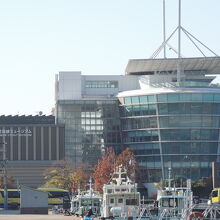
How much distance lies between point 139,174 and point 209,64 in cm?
2586

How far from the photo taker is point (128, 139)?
196m

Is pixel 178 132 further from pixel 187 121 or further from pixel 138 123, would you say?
pixel 138 123

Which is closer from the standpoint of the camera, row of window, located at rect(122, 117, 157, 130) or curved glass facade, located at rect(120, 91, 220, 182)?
curved glass facade, located at rect(120, 91, 220, 182)

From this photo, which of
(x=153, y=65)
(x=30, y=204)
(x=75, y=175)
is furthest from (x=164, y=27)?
(x=30, y=204)

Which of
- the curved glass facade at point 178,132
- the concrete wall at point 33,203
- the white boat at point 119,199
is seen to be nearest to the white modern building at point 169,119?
the curved glass facade at point 178,132

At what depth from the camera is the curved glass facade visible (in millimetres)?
186500

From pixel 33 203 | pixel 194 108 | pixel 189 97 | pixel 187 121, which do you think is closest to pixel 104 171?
pixel 187 121

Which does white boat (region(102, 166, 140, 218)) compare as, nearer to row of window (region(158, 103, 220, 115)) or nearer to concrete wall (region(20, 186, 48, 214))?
concrete wall (region(20, 186, 48, 214))

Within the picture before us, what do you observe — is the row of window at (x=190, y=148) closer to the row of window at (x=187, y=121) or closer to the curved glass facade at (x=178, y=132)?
the curved glass facade at (x=178, y=132)

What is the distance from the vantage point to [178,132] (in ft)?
617

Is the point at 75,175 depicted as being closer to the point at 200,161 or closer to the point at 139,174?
the point at 139,174

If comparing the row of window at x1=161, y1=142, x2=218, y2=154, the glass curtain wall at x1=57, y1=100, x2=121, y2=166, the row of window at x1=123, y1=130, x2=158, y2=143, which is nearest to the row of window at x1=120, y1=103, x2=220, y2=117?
the row of window at x1=123, y1=130, x2=158, y2=143

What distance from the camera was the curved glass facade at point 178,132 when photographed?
18650 centimetres

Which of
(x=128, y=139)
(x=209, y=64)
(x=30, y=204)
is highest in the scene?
(x=209, y=64)
